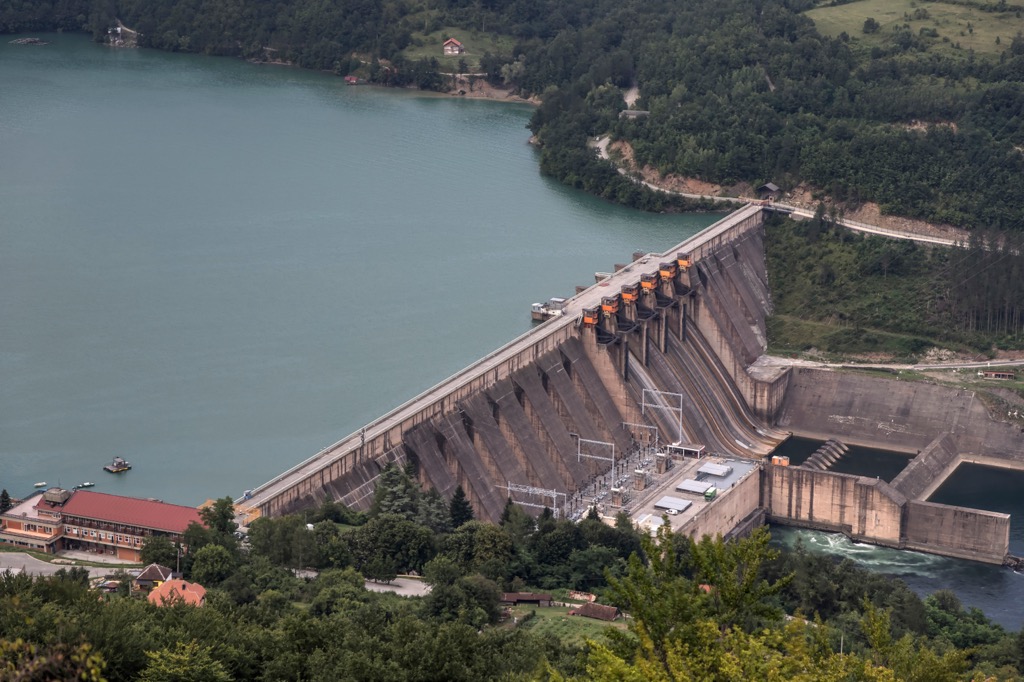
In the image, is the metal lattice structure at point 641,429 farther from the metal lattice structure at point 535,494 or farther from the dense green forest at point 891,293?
the dense green forest at point 891,293

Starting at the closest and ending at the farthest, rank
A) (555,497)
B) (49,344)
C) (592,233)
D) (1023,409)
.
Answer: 1. (555,497)
2. (49,344)
3. (1023,409)
4. (592,233)

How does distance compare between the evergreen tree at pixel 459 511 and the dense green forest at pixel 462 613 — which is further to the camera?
the evergreen tree at pixel 459 511

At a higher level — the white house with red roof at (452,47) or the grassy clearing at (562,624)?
the white house with red roof at (452,47)

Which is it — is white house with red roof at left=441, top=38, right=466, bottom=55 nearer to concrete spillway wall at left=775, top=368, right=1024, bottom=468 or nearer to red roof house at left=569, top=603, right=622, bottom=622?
concrete spillway wall at left=775, top=368, right=1024, bottom=468

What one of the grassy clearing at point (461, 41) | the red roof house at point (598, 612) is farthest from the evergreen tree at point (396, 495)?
the grassy clearing at point (461, 41)

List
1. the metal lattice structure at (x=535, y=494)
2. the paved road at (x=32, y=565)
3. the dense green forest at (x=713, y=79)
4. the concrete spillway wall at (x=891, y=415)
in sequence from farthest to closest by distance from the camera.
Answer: the dense green forest at (x=713, y=79) < the concrete spillway wall at (x=891, y=415) < the metal lattice structure at (x=535, y=494) < the paved road at (x=32, y=565)

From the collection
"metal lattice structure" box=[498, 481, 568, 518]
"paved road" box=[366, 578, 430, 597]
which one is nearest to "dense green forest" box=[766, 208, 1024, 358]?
"metal lattice structure" box=[498, 481, 568, 518]

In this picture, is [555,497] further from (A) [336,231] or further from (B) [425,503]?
(A) [336,231]

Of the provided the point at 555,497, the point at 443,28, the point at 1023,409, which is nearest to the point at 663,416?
the point at 555,497
